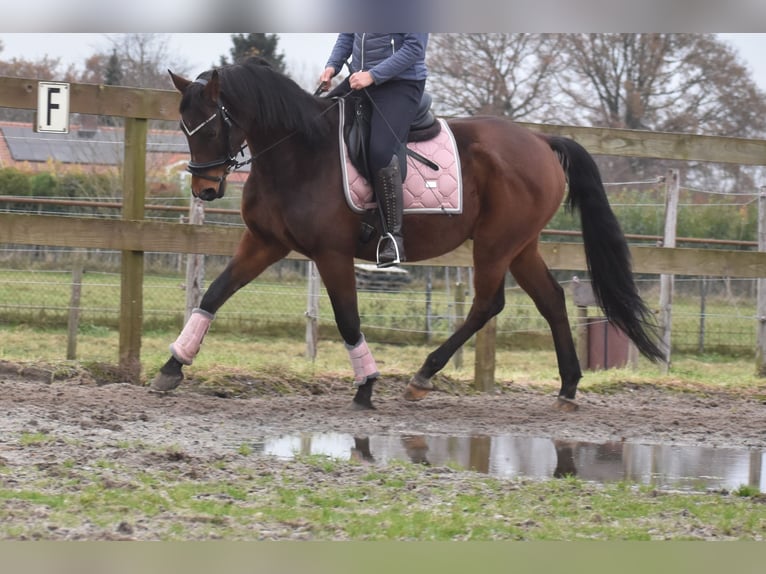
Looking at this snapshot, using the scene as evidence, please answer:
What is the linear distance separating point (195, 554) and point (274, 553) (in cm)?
18

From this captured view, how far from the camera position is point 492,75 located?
2489cm

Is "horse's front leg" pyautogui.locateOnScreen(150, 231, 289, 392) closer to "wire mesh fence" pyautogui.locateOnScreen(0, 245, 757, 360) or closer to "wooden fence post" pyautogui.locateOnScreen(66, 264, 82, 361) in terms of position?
"wooden fence post" pyautogui.locateOnScreen(66, 264, 82, 361)

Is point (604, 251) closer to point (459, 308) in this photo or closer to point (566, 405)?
point (566, 405)

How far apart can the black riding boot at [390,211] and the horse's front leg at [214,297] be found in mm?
719

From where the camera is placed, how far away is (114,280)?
18547mm

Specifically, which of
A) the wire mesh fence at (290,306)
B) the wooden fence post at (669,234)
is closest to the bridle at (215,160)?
the wooden fence post at (669,234)

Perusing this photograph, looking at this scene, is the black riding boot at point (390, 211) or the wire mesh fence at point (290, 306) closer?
the black riding boot at point (390, 211)

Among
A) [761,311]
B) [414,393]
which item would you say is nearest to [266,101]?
[414,393]

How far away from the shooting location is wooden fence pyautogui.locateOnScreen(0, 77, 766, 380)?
680 centimetres

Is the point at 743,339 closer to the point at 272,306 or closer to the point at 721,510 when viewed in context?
the point at 272,306

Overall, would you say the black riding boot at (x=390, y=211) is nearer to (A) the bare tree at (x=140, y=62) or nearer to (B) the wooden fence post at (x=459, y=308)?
(B) the wooden fence post at (x=459, y=308)

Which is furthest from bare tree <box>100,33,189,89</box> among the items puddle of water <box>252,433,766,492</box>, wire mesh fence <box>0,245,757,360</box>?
puddle of water <box>252,433,766,492</box>

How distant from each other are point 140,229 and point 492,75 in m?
19.3

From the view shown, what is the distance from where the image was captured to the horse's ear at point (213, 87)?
5.65m
